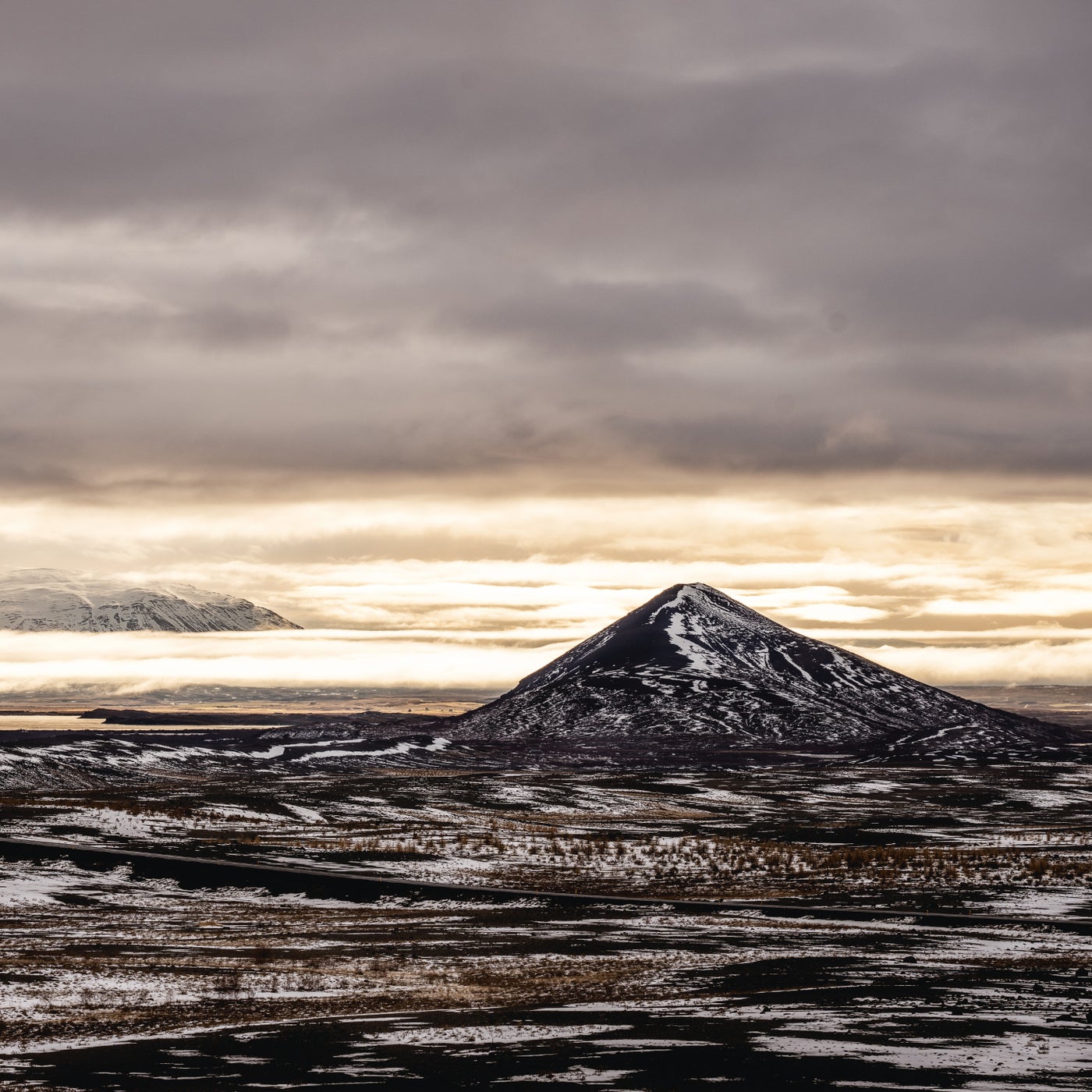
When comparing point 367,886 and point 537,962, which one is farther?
point 367,886

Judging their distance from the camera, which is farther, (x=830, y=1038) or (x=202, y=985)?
(x=202, y=985)

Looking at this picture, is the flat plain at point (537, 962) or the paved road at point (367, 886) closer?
the flat plain at point (537, 962)

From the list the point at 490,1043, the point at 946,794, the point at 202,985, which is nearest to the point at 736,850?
the point at 202,985

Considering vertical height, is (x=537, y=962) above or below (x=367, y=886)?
above

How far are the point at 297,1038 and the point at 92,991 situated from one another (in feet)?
30.1

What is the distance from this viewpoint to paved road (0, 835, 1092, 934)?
184ft

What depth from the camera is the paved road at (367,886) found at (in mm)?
56156

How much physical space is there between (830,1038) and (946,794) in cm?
16256

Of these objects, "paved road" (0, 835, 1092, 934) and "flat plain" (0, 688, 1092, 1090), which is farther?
"paved road" (0, 835, 1092, 934)

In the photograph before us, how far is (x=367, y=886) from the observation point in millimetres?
66375

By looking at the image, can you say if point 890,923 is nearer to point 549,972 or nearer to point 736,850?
point 549,972

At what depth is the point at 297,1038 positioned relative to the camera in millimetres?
30844

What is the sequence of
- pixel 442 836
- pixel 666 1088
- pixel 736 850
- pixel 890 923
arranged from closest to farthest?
pixel 666 1088, pixel 890 923, pixel 736 850, pixel 442 836

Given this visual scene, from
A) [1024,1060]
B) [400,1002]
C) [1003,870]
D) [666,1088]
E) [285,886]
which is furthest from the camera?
[1003,870]
